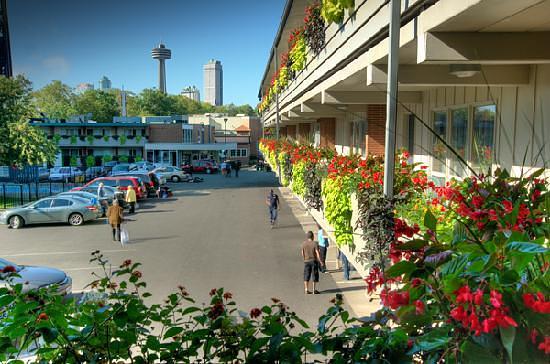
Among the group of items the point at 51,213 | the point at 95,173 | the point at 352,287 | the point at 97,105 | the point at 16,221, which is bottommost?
the point at 352,287

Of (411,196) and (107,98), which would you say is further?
(107,98)

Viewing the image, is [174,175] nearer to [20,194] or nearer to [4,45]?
[20,194]

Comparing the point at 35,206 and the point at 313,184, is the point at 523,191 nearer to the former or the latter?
the point at 313,184

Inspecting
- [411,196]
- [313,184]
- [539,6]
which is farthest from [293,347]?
[313,184]

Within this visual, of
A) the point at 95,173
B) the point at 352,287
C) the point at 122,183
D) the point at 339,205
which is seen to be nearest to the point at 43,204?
the point at 122,183

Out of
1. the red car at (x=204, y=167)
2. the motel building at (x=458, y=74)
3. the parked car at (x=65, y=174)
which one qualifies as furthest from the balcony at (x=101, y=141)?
the motel building at (x=458, y=74)

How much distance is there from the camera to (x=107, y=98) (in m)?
120

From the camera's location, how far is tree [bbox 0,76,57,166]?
33812 mm

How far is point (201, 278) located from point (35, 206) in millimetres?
13912

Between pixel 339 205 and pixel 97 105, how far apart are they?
117081 millimetres

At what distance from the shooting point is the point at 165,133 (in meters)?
69.4

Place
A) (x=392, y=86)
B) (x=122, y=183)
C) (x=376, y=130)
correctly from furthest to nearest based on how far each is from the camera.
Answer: (x=122, y=183) < (x=376, y=130) < (x=392, y=86)

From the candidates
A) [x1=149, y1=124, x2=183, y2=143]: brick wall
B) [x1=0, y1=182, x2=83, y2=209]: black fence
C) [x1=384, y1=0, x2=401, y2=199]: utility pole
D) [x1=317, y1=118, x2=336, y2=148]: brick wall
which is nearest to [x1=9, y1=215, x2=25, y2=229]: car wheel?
[x1=0, y1=182, x2=83, y2=209]: black fence

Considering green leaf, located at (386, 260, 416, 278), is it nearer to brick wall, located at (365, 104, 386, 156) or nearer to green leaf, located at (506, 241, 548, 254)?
green leaf, located at (506, 241, 548, 254)
